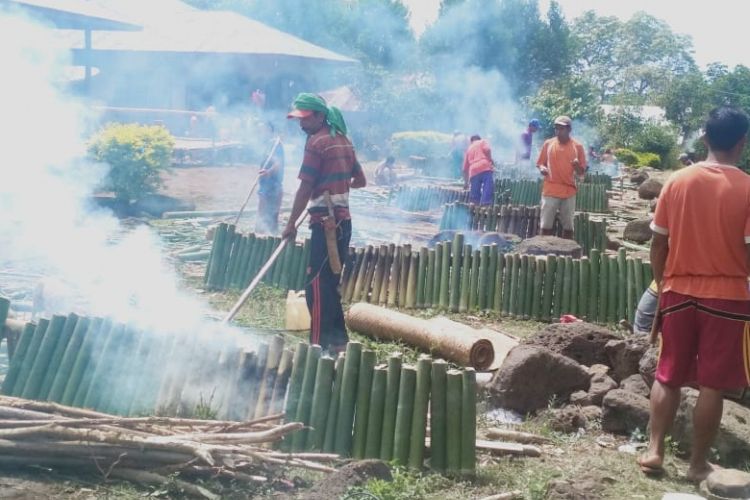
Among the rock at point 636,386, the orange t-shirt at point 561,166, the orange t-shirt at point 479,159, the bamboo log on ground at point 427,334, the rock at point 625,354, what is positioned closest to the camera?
the rock at point 636,386

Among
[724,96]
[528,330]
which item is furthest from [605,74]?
[528,330]

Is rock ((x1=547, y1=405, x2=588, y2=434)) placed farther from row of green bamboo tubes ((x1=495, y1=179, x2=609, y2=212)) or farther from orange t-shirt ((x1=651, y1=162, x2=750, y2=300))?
row of green bamboo tubes ((x1=495, y1=179, x2=609, y2=212))

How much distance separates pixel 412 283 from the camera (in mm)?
8883

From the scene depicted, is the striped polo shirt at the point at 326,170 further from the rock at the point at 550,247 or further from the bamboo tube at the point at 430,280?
the rock at the point at 550,247

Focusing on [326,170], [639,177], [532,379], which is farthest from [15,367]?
[639,177]

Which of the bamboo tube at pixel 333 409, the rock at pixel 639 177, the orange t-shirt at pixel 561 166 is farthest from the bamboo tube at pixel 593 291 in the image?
the rock at pixel 639 177

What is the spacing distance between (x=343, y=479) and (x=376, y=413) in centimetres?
72

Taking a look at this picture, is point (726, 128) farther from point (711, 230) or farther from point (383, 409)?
point (383, 409)

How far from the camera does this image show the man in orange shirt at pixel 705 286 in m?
4.32

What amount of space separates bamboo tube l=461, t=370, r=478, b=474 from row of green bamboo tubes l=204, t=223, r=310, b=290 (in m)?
4.63

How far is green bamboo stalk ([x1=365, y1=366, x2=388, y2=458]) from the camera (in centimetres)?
464

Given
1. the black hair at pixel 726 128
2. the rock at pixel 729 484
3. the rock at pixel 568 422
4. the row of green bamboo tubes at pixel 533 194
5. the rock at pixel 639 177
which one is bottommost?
the rock at pixel 568 422

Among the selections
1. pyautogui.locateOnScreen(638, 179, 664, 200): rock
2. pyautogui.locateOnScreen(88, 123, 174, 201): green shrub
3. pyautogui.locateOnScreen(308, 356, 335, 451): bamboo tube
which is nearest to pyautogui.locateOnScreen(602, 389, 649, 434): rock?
pyautogui.locateOnScreen(308, 356, 335, 451): bamboo tube

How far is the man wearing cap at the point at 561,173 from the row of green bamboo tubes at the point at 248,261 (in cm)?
348
